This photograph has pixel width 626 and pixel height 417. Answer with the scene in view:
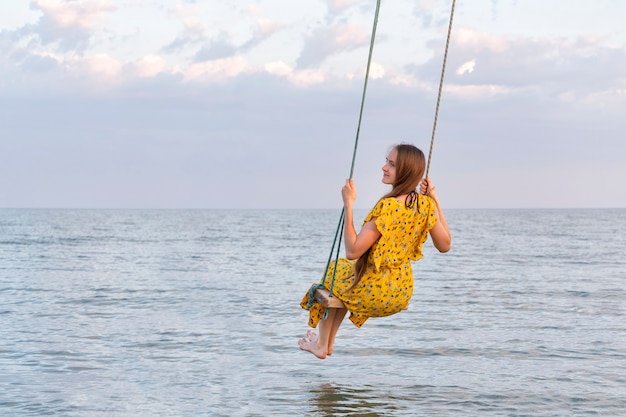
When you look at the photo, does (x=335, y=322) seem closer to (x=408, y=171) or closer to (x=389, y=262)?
(x=389, y=262)

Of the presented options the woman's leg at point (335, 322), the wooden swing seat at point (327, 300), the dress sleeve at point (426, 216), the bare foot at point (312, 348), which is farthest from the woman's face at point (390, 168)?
the bare foot at point (312, 348)

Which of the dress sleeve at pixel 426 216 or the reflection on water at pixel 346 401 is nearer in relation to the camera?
the dress sleeve at pixel 426 216

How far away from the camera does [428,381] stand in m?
8.34

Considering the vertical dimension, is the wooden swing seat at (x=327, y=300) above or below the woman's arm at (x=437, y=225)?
below

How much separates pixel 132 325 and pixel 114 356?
260 centimetres

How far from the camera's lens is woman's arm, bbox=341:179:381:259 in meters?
5.81

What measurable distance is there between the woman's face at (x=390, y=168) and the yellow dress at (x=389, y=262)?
0.14m

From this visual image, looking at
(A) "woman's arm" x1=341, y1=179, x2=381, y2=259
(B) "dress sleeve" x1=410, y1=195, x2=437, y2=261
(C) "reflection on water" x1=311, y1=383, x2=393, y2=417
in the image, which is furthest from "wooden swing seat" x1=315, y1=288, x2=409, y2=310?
(C) "reflection on water" x1=311, y1=383, x2=393, y2=417

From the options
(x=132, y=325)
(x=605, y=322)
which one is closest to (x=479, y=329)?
(x=605, y=322)

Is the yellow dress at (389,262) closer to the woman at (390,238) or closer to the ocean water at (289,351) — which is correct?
the woman at (390,238)

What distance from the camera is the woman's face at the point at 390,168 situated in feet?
19.4

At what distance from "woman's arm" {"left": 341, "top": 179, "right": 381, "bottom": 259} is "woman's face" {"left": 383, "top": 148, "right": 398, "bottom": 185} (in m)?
0.28

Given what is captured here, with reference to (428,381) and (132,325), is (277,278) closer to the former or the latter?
(132,325)

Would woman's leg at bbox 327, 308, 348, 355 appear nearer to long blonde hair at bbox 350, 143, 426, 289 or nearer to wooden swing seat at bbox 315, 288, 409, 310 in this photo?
wooden swing seat at bbox 315, 288, 409, 310
